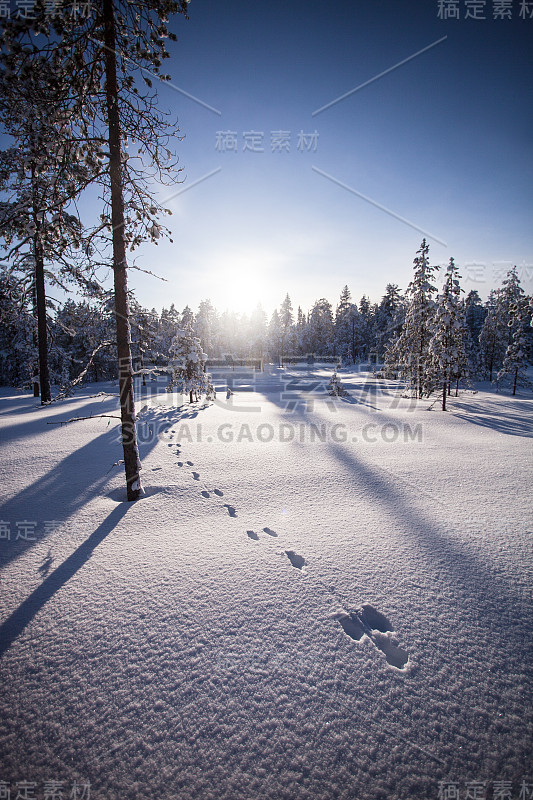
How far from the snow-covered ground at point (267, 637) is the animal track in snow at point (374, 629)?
0.02m

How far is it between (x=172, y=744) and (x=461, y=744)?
1.94 meters

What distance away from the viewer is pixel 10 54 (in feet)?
14.4

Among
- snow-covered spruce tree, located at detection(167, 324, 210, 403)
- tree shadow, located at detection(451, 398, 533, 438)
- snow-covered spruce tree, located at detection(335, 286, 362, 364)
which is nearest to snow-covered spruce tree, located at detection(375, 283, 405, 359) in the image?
snow-covered spruce tree, located at detection(335, 286, 362, 364)

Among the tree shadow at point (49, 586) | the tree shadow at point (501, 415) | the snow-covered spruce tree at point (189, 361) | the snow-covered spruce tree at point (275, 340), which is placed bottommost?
the tree shadow at point (49, 586)

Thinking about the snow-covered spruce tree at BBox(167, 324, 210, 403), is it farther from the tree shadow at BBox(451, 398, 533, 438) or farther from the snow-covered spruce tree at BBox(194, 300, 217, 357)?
the snow-covered spruce tree at BBox(194, 300, 217, 357)

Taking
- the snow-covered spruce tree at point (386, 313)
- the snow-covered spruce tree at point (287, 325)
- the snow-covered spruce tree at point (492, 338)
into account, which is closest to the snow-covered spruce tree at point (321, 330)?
the snow-covered spruce tree at point (287, 325)

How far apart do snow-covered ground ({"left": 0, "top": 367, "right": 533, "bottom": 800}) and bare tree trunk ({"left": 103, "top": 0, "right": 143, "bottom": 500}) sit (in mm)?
1189

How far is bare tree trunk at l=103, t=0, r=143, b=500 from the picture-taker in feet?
16.3

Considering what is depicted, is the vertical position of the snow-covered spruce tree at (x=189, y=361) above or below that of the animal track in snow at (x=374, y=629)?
above

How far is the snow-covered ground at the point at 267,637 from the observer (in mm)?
1920

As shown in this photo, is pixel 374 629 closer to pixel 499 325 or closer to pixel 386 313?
pixel 499 325

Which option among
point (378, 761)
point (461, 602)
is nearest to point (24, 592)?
point (378, 761)

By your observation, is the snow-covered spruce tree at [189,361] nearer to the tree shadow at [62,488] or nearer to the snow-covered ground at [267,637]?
the tree shadow at [62,488]

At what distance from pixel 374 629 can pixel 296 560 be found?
3.94 ft
